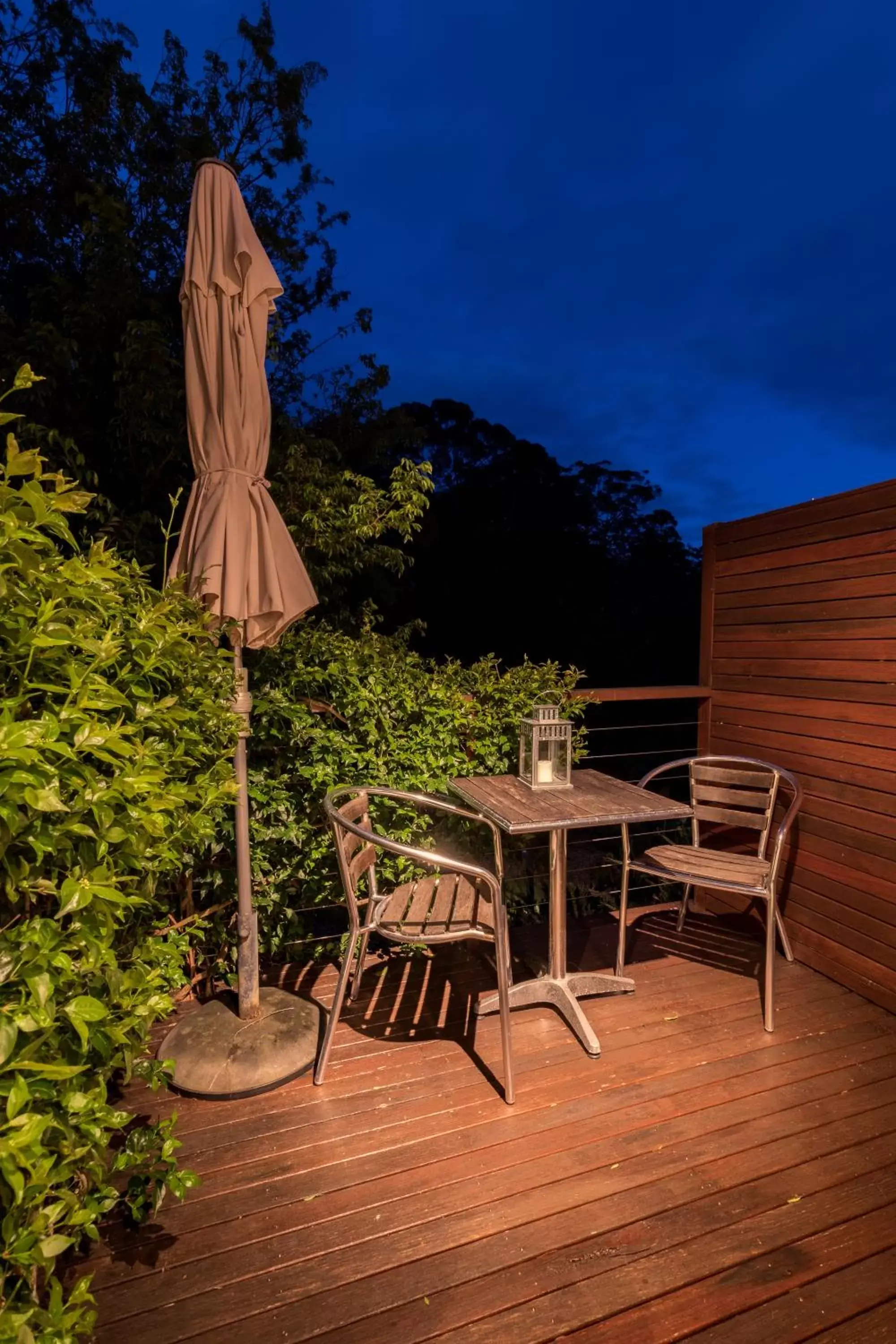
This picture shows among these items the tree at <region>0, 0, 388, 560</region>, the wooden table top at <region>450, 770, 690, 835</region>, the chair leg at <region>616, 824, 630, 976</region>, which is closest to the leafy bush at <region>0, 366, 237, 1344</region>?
the wooden table top at <region>450, 770, 690, 835</region>

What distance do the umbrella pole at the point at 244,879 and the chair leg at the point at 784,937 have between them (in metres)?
2.09

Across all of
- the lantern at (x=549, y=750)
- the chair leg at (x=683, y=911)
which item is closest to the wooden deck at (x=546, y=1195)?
the chair leg at (x=683, y=911)

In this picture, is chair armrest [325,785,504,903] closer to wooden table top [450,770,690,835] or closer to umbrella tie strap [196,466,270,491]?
wooden table top [450,770,690,835]

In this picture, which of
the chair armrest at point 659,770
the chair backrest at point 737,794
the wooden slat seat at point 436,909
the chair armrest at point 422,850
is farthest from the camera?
the chair armrest at point 659,770

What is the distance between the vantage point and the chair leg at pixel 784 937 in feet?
9.56

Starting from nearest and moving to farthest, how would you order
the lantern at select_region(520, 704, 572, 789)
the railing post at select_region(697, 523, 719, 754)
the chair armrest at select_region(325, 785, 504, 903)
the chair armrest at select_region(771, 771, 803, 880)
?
the chair armrest at select_region(325, 785, 504, 903) → the chair armrest at select_region(771, 771, 803, 880) → the lantern at select_region(520, 704, 572, 789) → the railing post at select_region(697, 523, 719, 754)

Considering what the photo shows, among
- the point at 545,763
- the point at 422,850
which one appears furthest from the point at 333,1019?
the point at 545,763

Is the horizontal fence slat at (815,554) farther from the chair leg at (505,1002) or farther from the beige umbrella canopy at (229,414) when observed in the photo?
the beige umbrella canopy at (229,414)

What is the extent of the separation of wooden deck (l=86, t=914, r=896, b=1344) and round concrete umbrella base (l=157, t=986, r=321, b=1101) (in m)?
0.05

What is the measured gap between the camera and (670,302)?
67125mm

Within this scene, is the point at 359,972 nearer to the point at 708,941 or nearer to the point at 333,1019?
the point at 333,1019

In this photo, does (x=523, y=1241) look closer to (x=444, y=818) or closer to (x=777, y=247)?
(x=444, y=818)

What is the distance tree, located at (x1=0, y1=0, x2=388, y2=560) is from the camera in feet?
18.5

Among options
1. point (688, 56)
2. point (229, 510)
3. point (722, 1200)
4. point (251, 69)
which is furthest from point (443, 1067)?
point (688, 56)
